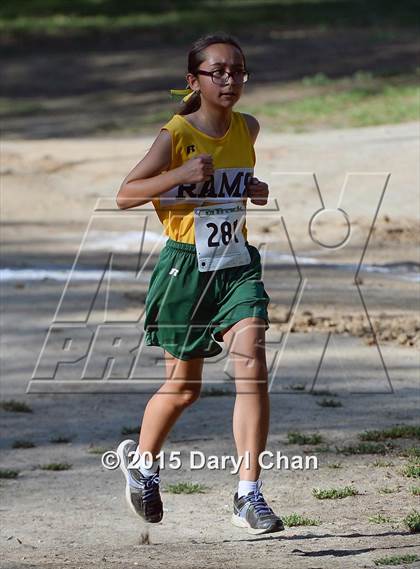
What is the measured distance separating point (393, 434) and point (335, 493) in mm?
990

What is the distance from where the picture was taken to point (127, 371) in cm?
837

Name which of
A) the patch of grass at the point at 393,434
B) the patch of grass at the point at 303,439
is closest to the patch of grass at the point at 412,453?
the patch of grass at the point at 393,434

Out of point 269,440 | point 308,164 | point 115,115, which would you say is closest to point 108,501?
point 269,440

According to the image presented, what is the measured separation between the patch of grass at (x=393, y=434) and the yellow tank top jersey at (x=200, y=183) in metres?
2.09

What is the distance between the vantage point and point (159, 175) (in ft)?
16.2

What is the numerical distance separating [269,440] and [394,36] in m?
20.9

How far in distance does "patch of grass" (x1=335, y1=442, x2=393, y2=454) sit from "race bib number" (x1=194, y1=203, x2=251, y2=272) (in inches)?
70.0

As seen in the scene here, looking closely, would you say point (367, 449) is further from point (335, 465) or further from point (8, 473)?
point (8, 473)

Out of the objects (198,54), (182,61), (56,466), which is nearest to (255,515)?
(198,54)

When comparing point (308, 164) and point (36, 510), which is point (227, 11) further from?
point (36, 510)

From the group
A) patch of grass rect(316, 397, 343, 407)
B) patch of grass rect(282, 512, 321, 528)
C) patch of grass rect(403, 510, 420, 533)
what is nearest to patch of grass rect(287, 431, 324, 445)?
patch of grass rect(316, 397, 343, 407)

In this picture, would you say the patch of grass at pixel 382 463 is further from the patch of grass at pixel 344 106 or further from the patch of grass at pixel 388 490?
the patch of grass at pixel 344 106

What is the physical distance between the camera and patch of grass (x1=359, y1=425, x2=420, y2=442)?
6704mm

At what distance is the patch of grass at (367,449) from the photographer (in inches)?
255
